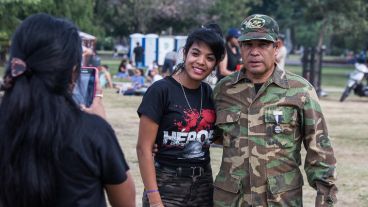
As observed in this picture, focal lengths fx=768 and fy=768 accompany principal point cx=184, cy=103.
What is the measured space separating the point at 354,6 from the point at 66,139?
36433 millimetres

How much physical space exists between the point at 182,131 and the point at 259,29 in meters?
0.64

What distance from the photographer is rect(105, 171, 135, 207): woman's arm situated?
2686 mm

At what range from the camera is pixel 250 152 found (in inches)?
147

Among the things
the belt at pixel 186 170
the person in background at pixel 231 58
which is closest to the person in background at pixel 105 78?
the person in background at pixel 231 58

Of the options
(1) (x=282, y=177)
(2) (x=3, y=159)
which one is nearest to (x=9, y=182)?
(2) (x=3, y=159)

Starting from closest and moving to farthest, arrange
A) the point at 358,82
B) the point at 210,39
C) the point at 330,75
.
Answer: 1. the point at 210,39
2. the point at 358,82
3. the point at 330,75

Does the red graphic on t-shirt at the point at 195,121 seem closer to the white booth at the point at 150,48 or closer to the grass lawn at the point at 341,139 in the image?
the grass lawn at the point at 341,139

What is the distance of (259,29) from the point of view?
3805mm

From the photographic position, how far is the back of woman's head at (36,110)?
249cm

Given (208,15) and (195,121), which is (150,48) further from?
(195,121)

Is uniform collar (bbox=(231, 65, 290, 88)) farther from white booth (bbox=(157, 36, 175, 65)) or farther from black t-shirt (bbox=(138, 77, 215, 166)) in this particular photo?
white booth (bbox=(157, 36, 175, 65))

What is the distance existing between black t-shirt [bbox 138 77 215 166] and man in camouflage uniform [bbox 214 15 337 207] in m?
0.11

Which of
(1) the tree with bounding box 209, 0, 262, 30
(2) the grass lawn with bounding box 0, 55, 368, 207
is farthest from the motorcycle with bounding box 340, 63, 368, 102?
(1) the tree with bounding box 209, 0, 262, 30

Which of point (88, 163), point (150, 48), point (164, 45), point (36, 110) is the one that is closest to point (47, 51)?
point (36, 110)
